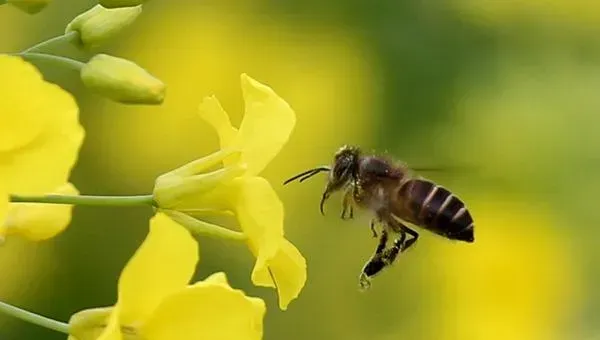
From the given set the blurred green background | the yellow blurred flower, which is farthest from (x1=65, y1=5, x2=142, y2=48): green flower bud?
the yellow blurred flower

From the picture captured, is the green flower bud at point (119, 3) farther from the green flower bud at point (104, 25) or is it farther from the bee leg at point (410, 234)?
the bee leg at point (410, 234)

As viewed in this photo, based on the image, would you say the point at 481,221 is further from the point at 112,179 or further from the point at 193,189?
the point at 193,189

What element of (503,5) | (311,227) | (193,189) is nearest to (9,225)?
(193,189)

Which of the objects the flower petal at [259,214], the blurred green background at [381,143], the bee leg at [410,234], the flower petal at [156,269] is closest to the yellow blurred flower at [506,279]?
the blurred green background at [381,143]

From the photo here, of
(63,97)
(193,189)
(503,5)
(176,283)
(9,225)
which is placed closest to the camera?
(63,97)

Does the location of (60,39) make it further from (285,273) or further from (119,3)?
(285,273)

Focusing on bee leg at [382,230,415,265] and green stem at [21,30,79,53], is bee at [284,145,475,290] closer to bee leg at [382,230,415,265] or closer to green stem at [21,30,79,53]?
bee leg at [382,230,415,265]

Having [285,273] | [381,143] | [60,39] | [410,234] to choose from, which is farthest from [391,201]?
[381,143]
